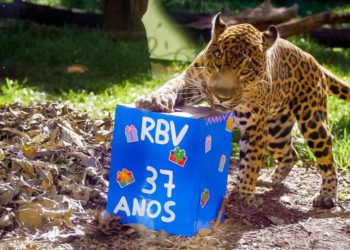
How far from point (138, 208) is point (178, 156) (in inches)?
15.6

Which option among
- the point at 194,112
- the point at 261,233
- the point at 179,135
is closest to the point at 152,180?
the point at 179,135

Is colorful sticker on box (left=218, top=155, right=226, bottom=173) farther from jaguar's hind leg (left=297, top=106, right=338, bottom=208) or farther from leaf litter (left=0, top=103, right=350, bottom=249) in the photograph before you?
jaguar's hind leg (left=297, top=106, right=338, bottom=208)

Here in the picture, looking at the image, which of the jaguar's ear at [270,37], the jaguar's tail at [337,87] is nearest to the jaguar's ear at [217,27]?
the jaguar's ear at [270,37]

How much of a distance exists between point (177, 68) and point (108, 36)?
1.29m

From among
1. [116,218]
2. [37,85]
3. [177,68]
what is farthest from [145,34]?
[116,218]

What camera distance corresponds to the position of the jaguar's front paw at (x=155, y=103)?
13.6ft

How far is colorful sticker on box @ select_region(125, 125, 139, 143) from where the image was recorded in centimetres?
420

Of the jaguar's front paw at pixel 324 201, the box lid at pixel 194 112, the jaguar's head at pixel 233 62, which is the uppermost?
the jaguar's head at pixel 233 62

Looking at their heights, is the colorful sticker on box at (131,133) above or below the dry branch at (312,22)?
below

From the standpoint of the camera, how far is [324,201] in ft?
16.9

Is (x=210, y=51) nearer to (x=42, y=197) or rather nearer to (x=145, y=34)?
(x=42, y=197)

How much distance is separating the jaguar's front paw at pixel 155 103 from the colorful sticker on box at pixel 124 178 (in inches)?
14.6

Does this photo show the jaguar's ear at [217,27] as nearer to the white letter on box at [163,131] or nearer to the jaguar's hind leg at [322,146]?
the white letter on box at [163,131]

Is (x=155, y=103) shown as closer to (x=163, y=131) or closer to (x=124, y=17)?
(x=163, y=131)
